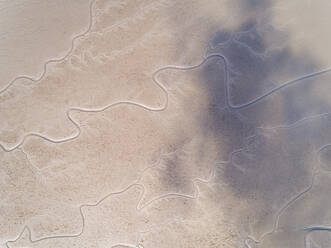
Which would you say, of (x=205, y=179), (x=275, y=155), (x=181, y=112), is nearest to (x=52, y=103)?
(x=181, y=112)

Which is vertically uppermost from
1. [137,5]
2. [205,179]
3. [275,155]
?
[137,5]

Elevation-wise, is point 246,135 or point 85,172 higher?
point 246,135

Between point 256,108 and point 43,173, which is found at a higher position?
point 256,108

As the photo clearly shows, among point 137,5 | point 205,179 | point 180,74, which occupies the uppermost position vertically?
point 137,5

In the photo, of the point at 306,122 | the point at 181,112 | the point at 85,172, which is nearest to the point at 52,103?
the point at 85,172

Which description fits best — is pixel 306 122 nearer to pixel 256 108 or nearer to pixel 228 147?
pixel 256 108

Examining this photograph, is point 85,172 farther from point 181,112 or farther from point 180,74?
point 180,74
